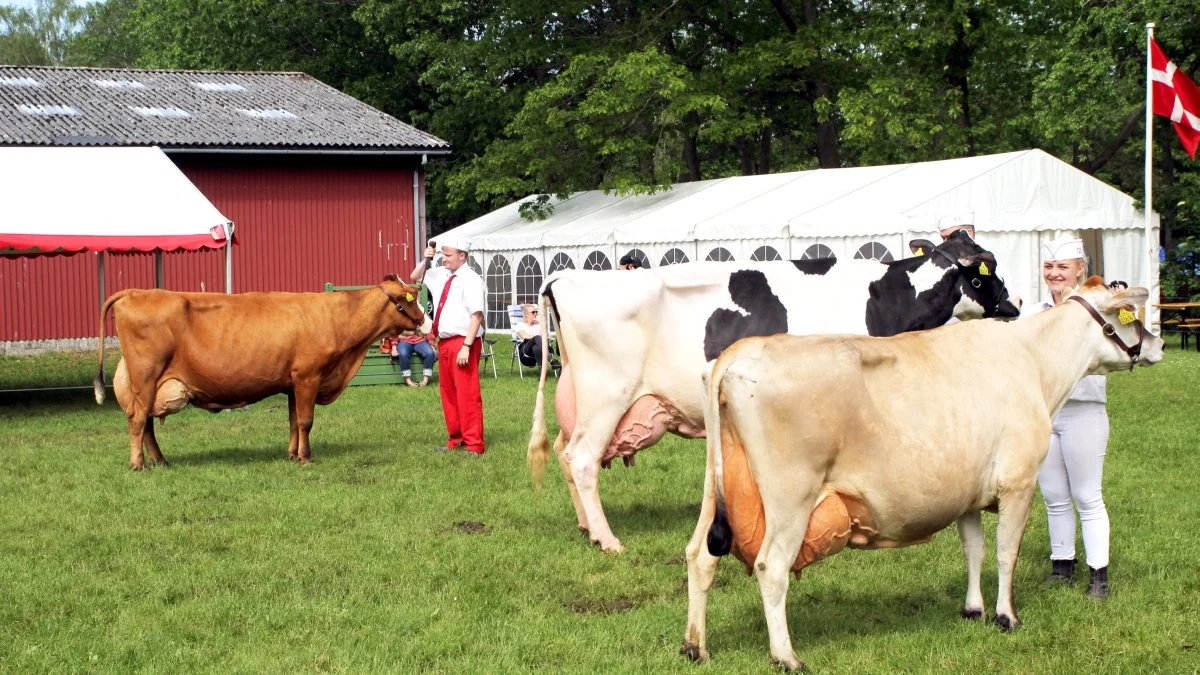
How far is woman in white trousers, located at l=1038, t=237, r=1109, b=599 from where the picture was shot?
21.0 ft

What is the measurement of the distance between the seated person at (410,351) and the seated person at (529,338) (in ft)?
3.82

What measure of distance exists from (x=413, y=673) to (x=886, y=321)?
12.3 ft

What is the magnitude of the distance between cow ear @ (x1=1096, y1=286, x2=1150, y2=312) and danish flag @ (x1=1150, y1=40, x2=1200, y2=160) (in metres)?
13.2

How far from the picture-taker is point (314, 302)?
11.9 meters

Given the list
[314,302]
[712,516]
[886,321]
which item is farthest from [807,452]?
[314,302]

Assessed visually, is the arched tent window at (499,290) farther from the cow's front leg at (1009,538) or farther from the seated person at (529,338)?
the cow's front leg at (1009,538)

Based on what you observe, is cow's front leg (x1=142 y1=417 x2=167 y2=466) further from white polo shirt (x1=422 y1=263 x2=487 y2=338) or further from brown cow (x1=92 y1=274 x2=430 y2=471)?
white polo shirt (x1=422 y1=263 x2=487 y2=338)

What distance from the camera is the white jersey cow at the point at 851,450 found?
5250 millimetres

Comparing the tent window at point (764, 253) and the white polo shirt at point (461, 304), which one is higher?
the tent window at point (764, 253)

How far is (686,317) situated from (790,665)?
113 inches

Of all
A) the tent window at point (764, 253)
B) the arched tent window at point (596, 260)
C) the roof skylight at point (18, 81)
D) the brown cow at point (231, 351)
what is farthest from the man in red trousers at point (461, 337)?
the roof skylight at point (18, 81)

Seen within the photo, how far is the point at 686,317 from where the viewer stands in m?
7.83

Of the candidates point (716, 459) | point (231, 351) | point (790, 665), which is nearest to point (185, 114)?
point (231, 351)

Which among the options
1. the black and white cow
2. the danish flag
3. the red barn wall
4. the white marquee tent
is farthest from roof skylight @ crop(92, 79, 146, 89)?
the black and white cow
